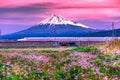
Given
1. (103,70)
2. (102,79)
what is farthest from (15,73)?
(103,70)

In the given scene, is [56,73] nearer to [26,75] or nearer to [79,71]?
[79,71]

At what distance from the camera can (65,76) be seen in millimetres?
11273

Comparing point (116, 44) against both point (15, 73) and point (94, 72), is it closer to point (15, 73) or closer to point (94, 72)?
point (94, 72)

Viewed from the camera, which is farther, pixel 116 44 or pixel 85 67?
pixel 116 44

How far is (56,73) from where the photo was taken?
37.5ft

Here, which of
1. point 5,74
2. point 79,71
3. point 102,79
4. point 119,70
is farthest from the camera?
point 119,70

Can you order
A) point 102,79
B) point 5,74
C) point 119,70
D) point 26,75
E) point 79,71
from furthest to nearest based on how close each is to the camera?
point 119,70 < point 79,71 < point 102,79 < point 26,75 < point 5,74

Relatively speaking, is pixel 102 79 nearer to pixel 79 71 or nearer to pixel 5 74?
pixel 79 71

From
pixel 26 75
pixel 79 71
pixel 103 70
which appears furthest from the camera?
pixel 103 70

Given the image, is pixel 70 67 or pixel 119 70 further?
pixel 119 70

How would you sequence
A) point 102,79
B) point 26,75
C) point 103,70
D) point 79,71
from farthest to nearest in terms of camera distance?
point 103,70
point 79,71
point 102,79
point 26,75

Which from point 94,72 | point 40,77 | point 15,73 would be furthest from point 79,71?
point 15,73

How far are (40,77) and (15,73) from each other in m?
0.87

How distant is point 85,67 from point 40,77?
1.91 metres
